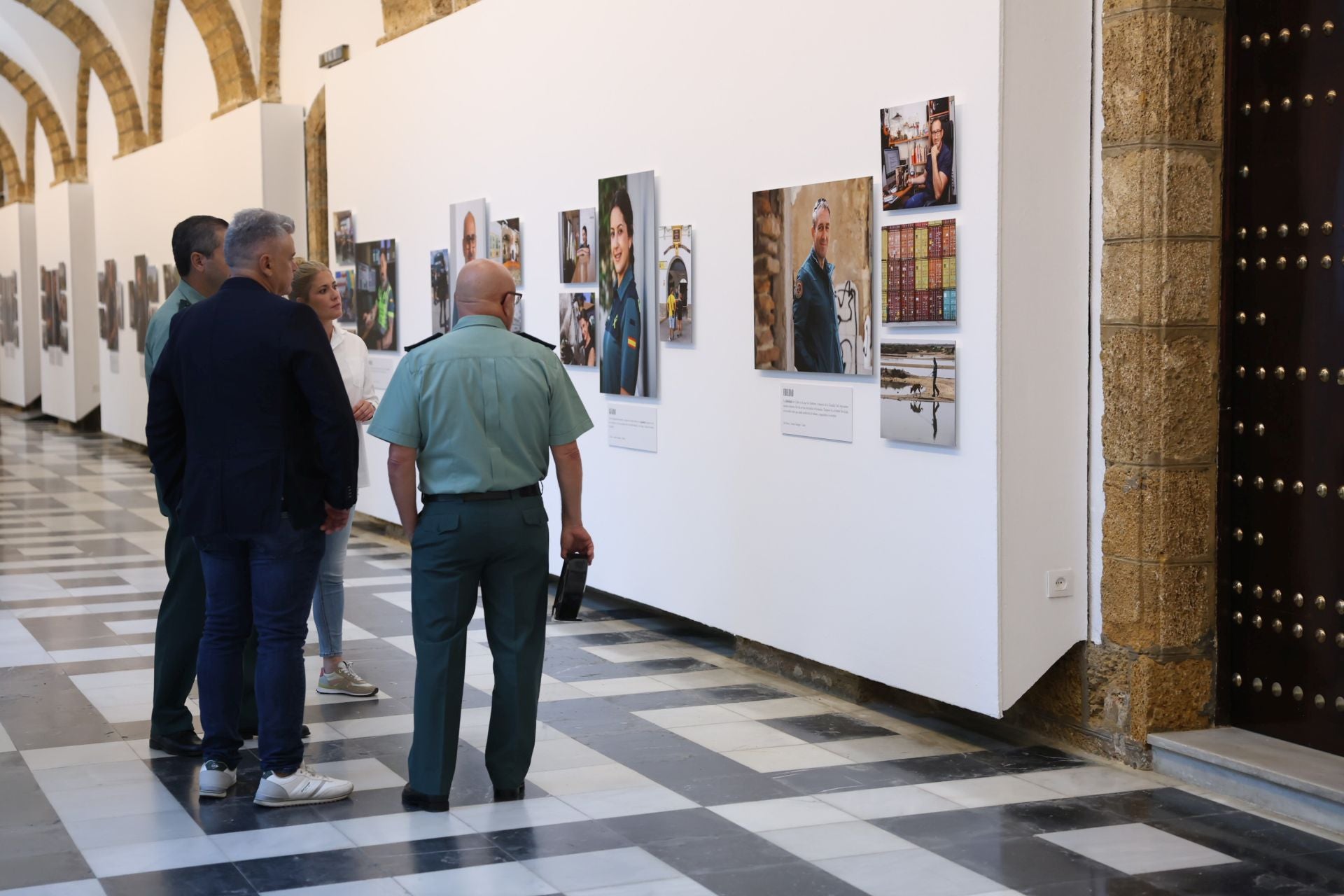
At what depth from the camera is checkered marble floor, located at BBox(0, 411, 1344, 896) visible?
5125mm

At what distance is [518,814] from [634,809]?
1.39 feet

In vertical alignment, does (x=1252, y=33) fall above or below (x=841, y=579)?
above

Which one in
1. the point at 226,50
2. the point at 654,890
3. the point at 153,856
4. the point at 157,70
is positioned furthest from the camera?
the point at 157,70

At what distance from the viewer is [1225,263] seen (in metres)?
6.47

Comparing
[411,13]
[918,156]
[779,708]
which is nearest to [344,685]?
[779,708]

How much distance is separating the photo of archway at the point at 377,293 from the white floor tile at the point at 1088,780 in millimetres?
8351

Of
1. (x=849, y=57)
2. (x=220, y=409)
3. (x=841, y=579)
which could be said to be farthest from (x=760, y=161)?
(x=220, y=409)

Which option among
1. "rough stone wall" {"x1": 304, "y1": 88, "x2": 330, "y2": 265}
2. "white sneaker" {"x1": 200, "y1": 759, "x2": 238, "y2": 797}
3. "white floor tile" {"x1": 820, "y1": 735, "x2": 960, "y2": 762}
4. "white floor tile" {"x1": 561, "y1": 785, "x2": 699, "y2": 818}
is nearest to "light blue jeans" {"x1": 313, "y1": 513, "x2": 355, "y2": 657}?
"white sneaker" {"x1": 200, "y1": 759, "x2": 238, "y2": 797}

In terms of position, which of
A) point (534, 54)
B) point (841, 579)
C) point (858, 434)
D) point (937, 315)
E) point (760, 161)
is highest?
point (534, 54)

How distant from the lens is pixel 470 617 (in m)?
5.90

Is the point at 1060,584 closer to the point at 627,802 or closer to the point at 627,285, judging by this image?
the point at 627,802

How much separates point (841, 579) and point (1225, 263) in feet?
7.40

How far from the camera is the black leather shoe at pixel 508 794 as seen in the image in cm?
604

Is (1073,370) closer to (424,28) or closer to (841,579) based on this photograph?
(841,579)
